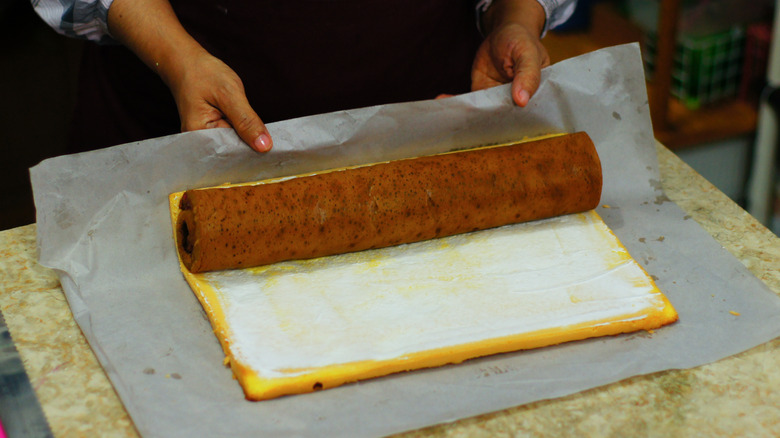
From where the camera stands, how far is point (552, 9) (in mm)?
1829

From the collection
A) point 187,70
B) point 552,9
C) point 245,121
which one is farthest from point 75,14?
point 552,9

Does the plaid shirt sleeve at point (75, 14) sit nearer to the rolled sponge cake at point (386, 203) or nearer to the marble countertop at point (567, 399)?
Result: the rolled sponge cake at point (386, 203)

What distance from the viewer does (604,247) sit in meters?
1.42

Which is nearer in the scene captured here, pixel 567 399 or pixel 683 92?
pixel 567 399

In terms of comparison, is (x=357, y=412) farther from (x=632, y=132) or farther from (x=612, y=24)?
(x=612, y=24)

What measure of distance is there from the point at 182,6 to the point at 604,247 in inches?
39.8

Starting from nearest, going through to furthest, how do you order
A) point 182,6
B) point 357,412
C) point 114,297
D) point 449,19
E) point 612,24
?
point 357,412, point 114,297, point 182,6, point 449,19, point 612,24

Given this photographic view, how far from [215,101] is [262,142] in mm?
126

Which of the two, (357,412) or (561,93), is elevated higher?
(561,93)

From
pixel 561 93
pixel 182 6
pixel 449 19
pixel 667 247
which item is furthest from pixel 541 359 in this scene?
pixel 182 6

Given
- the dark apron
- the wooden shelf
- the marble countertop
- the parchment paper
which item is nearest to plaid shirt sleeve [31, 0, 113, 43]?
the dark apron

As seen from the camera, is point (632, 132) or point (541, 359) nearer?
point (541, 359)

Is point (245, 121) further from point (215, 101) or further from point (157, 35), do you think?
point (157, 35)

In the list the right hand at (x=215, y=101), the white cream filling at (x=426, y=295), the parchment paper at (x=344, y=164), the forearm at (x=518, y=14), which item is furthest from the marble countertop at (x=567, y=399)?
the forearm at (x=518, y=14)
